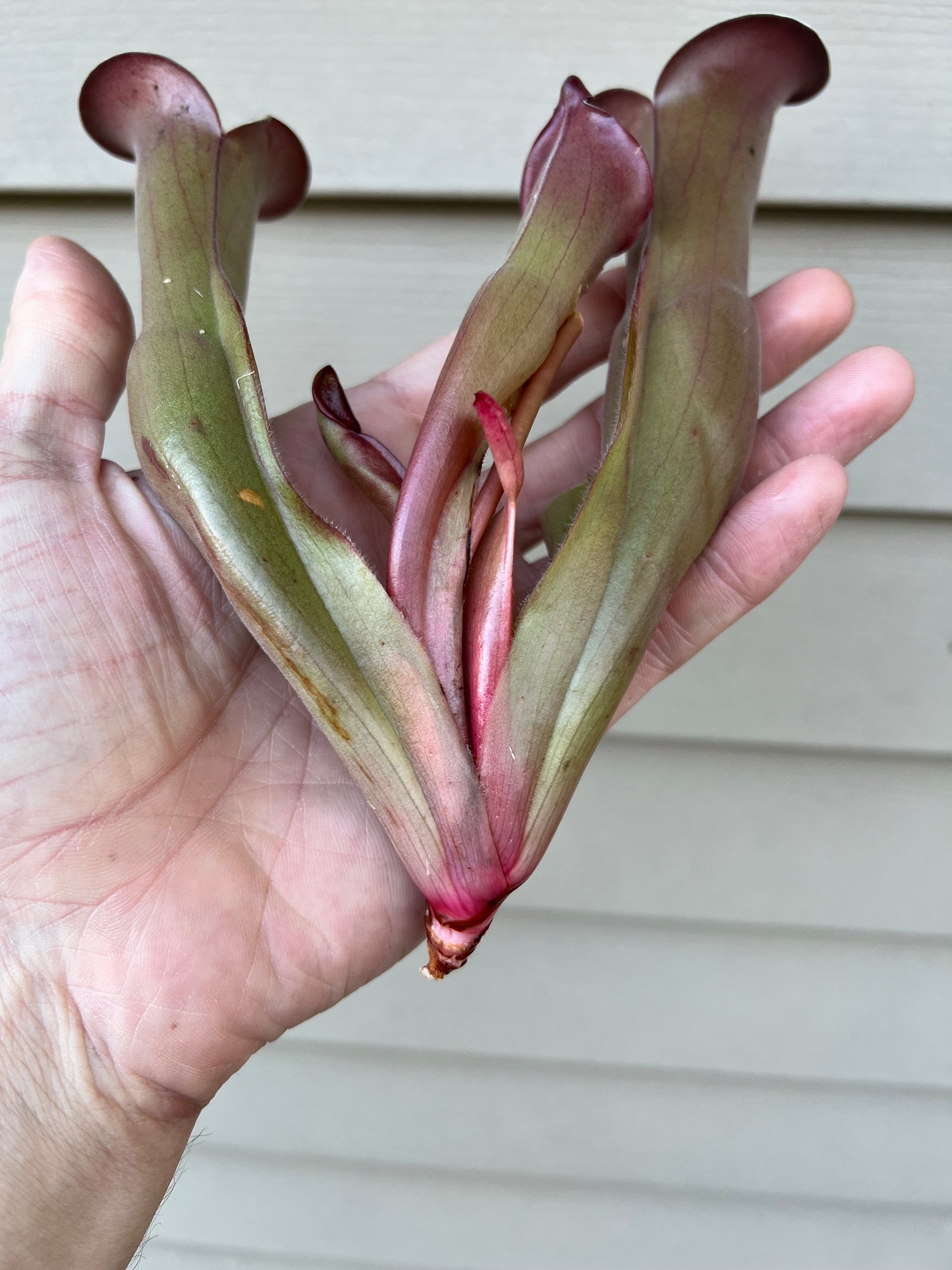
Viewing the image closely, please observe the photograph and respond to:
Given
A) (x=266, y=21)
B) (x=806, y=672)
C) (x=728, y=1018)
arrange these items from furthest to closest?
(x=728, y=1018) → (x=806, y=672) → (x=266, y=21)

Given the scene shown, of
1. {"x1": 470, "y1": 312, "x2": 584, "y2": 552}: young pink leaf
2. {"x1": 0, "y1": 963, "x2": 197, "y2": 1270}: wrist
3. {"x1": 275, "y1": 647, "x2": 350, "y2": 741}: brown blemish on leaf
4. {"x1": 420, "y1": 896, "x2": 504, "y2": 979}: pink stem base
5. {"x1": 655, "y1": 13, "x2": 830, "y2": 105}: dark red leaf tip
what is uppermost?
{"x1": 655, "y1": 13, "x2": 830, "y2": 105}: dark red leaf tip

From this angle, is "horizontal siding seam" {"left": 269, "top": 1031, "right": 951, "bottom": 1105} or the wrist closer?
the wrist

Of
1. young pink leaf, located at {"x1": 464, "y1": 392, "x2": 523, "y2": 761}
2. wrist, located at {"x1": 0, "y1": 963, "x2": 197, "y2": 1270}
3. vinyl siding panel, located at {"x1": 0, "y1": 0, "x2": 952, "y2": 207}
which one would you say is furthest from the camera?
vinyl siding panel, located at {"x1": 0, "y1": 0, "x2": 952, "y2": 207}

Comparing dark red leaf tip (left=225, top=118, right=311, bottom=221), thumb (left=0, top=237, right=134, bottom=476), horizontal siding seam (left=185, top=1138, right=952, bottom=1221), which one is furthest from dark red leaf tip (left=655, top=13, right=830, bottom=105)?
horizontal siding seam (left=185, top=1138, right=952, bottom=1221)

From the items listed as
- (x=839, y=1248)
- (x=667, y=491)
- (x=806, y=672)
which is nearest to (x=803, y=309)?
(x=667, y=491)

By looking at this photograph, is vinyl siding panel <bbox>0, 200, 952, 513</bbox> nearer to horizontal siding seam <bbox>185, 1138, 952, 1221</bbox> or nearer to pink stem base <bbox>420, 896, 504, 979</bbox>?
pink stem base <bbox>420, 896, 504, 979</bbox>

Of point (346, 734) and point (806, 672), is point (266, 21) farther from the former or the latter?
point (806, 672)

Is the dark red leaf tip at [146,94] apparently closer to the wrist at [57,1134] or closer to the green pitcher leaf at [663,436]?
the green pitcher leaf at [663,436]
